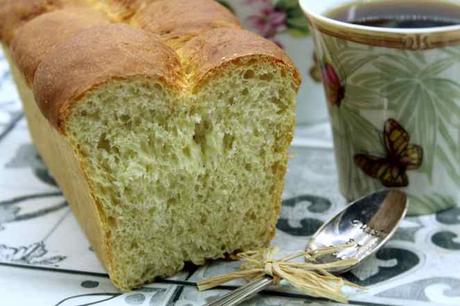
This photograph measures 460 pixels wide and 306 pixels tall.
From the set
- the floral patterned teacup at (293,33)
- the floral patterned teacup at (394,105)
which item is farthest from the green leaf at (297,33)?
the floral patterned teacup at (394,105)

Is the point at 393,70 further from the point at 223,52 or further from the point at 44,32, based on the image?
the point at 44,32

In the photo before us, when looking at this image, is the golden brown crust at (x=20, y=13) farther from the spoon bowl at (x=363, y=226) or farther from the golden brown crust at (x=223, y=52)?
the spoon bowl at (x=363, y=226)

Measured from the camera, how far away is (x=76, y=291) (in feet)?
3.20

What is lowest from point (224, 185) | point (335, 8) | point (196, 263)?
point (196, 263)

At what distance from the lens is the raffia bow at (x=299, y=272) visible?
93 cm

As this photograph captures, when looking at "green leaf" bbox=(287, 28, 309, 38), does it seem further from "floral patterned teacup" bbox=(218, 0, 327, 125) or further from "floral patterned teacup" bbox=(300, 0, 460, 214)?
"floral patterned teacup" bbox=(300, 0, 460, 214)

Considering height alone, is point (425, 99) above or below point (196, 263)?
above

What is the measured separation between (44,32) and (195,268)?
1.15 ft

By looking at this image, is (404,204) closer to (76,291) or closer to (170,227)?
(170,227)

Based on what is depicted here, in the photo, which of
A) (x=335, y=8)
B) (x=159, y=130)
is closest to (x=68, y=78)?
(x=159, y=130)

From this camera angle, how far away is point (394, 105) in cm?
104

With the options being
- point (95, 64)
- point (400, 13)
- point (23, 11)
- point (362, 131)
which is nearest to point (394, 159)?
point (362, 131)

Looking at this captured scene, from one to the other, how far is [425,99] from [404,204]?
0.14 m

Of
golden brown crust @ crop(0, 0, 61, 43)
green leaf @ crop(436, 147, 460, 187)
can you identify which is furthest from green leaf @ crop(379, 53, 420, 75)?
golden brown crust @ crop(0, 0, 61, 43)
